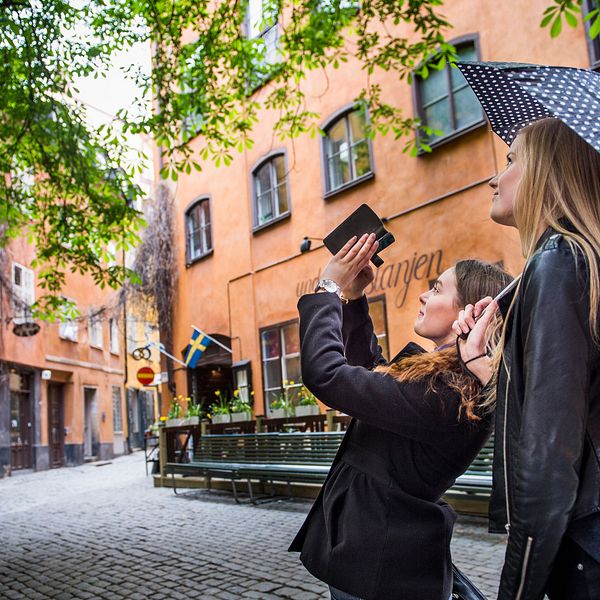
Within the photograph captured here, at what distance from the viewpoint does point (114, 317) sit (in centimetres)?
2005

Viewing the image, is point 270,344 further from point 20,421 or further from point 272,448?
point 20,421

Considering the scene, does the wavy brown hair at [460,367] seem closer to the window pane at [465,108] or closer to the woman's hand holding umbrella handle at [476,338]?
the woman's hand holding umbrella handle at [476,338]

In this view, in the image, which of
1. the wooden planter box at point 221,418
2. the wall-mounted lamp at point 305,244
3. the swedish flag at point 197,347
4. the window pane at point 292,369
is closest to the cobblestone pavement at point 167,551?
the wooden planter box at point 221,418

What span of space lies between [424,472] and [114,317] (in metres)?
19.2

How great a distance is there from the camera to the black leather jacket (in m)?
1.13

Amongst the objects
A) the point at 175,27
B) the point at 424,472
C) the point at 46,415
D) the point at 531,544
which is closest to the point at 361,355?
the point at 424,472

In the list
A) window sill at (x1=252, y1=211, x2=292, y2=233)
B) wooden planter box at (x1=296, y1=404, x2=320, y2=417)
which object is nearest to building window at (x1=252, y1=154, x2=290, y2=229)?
window sill at (x1=252, y1=211, x2=292, y2=233)

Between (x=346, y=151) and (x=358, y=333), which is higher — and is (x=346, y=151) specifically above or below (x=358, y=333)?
above

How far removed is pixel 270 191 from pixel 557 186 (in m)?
13.9

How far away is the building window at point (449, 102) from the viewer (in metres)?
10.6

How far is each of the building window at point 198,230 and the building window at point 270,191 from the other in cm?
211

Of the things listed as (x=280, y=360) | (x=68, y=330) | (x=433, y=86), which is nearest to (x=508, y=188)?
(x=433, y=86)

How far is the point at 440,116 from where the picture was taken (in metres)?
11.2

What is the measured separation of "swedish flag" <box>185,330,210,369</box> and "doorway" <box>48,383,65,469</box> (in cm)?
1074
